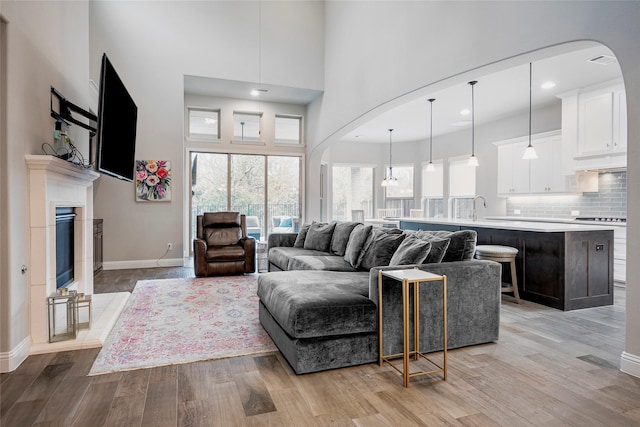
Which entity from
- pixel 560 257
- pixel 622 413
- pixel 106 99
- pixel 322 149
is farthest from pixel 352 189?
pixel 622 413

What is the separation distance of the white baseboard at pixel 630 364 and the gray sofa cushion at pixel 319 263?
7.15 feet

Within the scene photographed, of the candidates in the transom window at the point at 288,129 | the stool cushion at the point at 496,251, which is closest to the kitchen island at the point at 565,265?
the stool cushion at the point at 496,251

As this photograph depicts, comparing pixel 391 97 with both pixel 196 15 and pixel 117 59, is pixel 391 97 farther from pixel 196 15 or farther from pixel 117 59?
pixel 117 59

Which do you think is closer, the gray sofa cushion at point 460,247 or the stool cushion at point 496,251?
the gray sofa cushion at point 460,247

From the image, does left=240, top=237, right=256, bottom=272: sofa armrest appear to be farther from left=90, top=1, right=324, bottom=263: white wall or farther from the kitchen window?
the kitchen window

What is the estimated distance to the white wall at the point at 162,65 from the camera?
6375 mm

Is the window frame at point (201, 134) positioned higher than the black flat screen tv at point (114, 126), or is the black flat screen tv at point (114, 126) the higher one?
the window frame at point (201, 134)

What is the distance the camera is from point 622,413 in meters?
1.96

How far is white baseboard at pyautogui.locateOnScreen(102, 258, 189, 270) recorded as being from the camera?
252 inches

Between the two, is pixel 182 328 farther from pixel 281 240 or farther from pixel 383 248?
pixel 281 240


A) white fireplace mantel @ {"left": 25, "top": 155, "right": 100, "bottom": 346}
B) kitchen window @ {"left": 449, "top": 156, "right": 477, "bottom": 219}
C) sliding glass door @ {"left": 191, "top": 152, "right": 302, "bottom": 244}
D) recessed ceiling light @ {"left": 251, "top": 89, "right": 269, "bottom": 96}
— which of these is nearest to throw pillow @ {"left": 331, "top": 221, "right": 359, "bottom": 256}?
white fireplace mantel @ {"left": 25, "top": 155, "right": 100, "bottom": 346}

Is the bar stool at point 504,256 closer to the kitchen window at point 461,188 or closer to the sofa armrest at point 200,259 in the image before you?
the sofa armrest at point 200,259

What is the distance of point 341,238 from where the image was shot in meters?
4.63

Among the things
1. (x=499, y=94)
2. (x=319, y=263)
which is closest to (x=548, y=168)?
(x=499, y=94)
